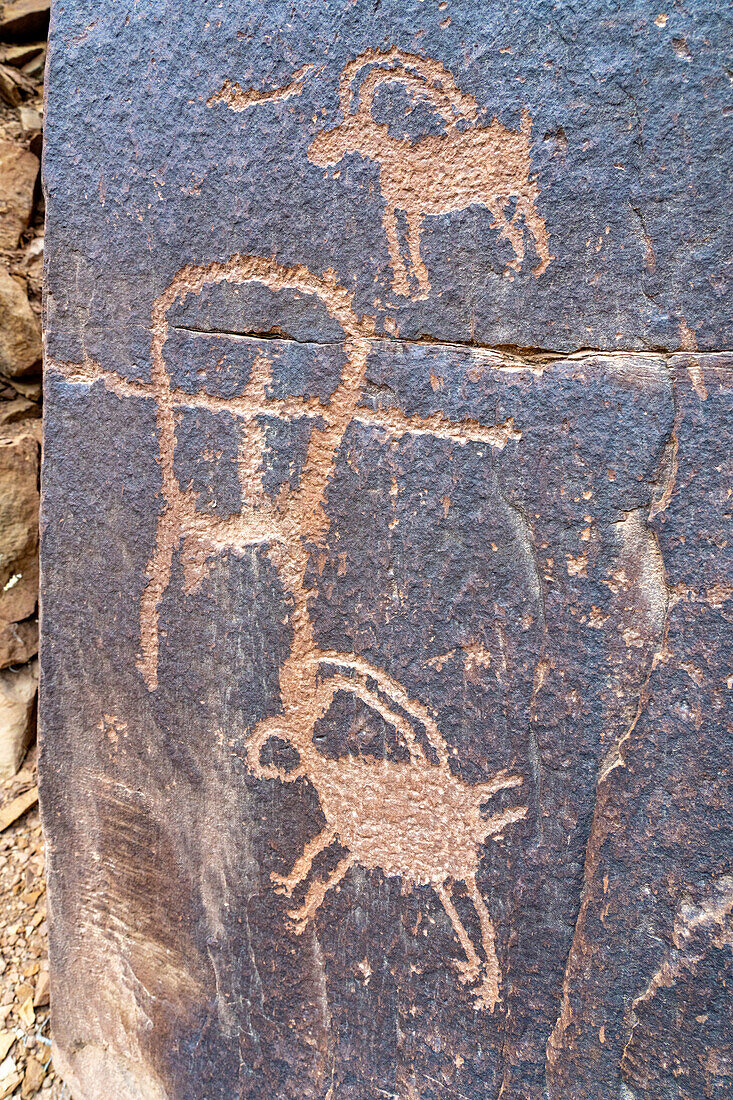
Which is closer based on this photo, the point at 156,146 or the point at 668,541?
the point at 668,541

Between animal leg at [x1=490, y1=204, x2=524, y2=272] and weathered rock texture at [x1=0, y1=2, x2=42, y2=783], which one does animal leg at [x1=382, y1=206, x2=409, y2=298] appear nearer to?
animal leg at [x1=490, y1=204, x2=524, y2=272]

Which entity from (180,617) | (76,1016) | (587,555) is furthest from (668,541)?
(76,1016)

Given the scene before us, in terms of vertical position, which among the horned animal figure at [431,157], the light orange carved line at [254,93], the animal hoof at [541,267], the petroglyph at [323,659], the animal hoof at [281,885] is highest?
the light orange carved line at [254,93]

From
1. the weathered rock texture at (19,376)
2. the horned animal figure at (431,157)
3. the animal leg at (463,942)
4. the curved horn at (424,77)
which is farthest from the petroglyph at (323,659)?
the weathered rock texture at (19,376)

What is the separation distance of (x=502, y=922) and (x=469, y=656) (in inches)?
16.4

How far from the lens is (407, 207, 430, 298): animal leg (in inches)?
42.8

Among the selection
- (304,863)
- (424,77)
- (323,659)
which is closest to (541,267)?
(424,77)

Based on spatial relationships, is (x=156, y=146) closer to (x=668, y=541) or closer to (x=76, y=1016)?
(x=668, y=541)

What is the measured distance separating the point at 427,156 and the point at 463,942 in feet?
3.99

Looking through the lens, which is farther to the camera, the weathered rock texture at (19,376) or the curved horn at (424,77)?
the weathered rock texture at (19,376)

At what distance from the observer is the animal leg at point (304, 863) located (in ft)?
3.95

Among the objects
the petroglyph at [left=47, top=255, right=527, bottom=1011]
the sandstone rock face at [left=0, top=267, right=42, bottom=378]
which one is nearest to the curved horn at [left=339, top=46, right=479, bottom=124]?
the petroglyph at [left=47, top=255, right=527, bottom=1011]

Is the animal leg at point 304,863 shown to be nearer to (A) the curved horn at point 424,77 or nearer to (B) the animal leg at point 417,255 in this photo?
(B) the animal leg at point 417,255

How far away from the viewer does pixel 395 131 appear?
109cm
